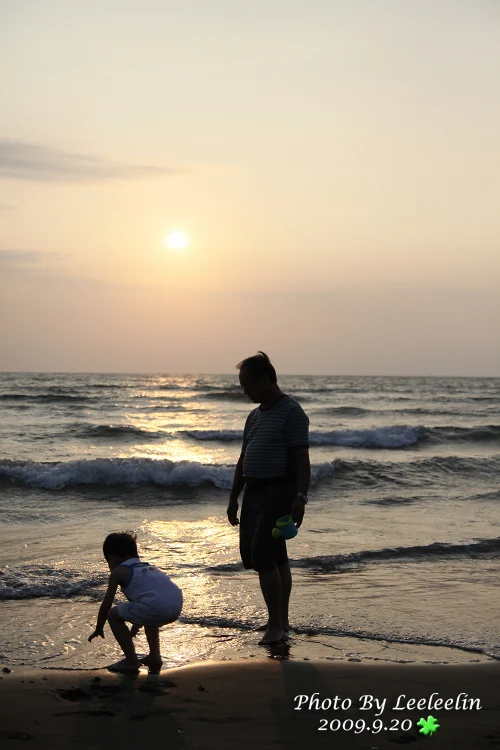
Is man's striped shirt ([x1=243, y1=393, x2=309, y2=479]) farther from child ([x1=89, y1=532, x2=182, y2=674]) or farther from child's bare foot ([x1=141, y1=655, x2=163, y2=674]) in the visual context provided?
child's bare foot ([x1=141, y1=655, x2=163, y2=674])

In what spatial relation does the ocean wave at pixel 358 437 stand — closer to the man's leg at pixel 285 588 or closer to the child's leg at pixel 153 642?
the man's leg at pixel 285 588

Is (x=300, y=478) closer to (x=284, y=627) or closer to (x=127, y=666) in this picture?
(x=284, y=627)

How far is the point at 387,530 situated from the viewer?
882 centimetres

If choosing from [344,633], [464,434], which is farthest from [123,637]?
[464,434]

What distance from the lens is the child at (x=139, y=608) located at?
162 inches

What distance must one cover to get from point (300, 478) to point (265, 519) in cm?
35

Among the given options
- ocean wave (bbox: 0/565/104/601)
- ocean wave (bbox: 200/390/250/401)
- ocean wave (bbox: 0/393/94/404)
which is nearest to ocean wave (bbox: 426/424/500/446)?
ocean wave (bbox: 200/390/250/401)

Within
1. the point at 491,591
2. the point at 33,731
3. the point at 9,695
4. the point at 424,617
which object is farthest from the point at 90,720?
the point at 491,591

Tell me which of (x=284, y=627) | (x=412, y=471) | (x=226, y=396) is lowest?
(x=412, y=471)

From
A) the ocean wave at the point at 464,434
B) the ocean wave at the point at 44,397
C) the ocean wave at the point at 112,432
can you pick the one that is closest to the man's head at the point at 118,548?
the ocean wave at the point at 112,432

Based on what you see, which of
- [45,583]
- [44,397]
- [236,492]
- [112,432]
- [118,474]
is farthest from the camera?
[44,397]

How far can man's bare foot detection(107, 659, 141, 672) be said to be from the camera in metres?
4.16

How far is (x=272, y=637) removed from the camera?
190 inches

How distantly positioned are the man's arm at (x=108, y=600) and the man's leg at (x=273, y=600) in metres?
1.01
